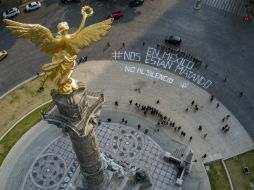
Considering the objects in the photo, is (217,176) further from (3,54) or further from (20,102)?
(3,54)

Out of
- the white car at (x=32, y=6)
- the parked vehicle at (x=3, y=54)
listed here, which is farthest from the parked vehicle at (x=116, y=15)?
the parked vehicle at (x=3, y=54)

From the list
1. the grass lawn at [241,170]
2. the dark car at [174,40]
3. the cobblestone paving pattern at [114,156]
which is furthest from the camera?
the dark car at [174,40]

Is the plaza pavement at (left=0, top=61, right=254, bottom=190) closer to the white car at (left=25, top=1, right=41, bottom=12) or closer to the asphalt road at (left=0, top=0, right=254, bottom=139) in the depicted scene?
the asphalt road at (left=0, top=0, right=254, bottom=139)

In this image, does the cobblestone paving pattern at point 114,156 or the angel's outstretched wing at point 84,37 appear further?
the cobblestone paving pattern at point 114,156

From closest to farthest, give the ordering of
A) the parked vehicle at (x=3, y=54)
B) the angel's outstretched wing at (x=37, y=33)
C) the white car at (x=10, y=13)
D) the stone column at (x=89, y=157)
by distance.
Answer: the angel's outstretched wing at (x=37, y=33) < the stone column at (x=89, y=157) < the parked vehicle at (x=3, y=54) < the white car at (x=10, y=13)

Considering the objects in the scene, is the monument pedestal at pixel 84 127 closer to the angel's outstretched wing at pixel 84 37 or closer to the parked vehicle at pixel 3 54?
the angel's outstretched wing at pixel 84 37

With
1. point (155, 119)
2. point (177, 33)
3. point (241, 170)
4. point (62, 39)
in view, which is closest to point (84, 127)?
point (62, 39)
